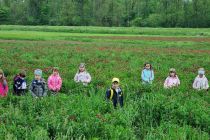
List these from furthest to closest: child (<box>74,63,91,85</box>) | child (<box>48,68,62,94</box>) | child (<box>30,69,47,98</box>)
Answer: child (<box>74,63,91,85</box>) < child (<box>48,68,62,94</box>) < child (<box>30,69,47,98</box>)

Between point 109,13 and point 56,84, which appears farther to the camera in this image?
point 109,13

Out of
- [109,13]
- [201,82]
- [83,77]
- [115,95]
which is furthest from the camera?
[109,13]

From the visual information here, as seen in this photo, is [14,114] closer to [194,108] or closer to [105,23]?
[194,108]

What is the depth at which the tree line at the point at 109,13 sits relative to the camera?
105 m

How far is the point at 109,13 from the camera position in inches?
4483

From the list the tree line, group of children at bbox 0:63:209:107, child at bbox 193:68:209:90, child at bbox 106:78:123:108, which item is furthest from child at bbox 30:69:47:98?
the tree line

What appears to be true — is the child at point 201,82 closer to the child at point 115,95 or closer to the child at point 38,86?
the child at point 115,95

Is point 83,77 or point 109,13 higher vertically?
point 109,13

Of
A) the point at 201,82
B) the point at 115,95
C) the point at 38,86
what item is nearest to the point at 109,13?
the point at 201,82

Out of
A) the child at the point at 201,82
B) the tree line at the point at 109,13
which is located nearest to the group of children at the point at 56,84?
the child at the point at 201,82

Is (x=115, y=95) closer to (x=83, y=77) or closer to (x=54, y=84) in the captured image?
(x=54, y=84)

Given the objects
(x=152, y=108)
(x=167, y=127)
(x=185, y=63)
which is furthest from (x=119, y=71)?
(x=167, y=127)

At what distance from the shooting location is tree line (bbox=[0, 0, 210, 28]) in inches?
4124

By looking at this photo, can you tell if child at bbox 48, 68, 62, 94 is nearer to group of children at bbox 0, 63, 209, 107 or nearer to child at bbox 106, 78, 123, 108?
group of children at bbox 0, 63, 209, 107
